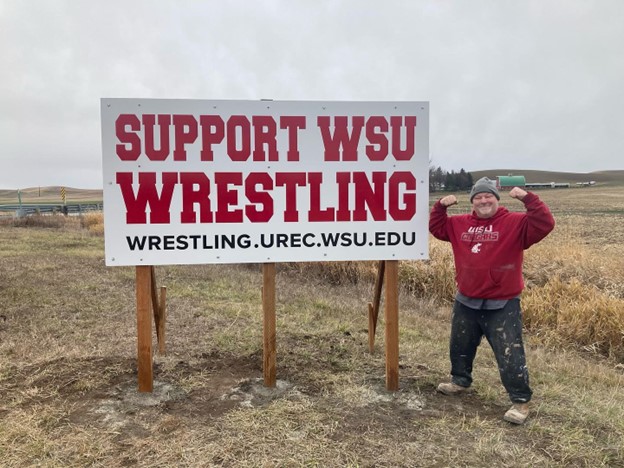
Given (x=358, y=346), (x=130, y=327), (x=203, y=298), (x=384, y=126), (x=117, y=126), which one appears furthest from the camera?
(x=203, y=298)

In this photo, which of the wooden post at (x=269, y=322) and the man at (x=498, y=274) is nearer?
the man at (x=498, y=274)

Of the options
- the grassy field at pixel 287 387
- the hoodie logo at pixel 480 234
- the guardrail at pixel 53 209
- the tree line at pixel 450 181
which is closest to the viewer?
the grassy field at pixel 287 387

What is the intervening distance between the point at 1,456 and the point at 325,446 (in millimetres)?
2006

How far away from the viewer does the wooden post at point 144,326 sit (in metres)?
3.81

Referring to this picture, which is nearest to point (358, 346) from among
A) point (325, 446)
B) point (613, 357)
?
point (325, 446)

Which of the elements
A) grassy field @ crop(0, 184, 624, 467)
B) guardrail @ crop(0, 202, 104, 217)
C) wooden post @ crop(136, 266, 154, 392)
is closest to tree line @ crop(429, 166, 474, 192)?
guardrail @ crop(0, 202, 104, 217)

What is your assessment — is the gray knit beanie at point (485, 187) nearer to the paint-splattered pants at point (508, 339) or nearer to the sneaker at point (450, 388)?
the paint-splattered pants at point (508, 339)

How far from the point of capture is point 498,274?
143 inches

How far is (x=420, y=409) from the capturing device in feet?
12.3

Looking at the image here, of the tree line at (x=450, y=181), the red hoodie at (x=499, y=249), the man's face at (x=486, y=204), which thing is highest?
the tree line at (x=450, y=181)

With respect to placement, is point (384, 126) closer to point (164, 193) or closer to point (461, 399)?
point (164, 193)

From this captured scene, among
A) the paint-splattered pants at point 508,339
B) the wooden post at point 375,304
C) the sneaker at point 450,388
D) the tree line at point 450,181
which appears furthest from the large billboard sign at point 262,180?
the tree line at point 450,181

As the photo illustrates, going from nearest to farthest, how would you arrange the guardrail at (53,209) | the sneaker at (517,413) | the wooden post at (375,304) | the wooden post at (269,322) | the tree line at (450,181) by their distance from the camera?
1. the sneaker at (517,413)
2. the wooden post at (269,322)
3. the wooden post at (375,304)
4. the guardrail at (53,209)
5. the tree line at (450,181)

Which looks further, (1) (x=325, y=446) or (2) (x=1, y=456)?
(1) (x=325, y=446)
